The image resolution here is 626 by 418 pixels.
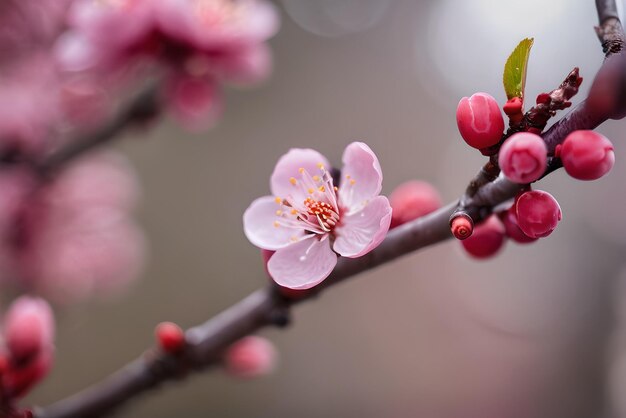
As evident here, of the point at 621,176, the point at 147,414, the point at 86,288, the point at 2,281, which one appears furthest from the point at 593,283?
the point at 2,281

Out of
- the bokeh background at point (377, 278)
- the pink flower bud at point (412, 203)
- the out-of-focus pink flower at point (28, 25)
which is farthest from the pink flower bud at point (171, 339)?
the bokeh background at point (377, 278)

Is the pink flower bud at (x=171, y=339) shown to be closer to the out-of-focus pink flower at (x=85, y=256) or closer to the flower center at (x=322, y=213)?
the flower center at (x=322, y=213)

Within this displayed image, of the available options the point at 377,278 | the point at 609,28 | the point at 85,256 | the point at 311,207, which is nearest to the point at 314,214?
the point at 311,207

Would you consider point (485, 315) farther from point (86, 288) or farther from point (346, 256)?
point (346, 256)

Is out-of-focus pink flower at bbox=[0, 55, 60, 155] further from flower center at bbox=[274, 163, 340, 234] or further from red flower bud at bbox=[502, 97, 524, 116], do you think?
red flower bud at bbox=[502, 97, 524, 116]

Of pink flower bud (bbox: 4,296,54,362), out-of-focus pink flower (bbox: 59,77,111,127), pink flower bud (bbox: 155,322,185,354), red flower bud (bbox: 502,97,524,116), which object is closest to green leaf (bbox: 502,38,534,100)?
red flower bud (bbox: 502,97,524,116)

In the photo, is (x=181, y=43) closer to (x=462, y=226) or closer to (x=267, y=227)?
(x=267, y=227)

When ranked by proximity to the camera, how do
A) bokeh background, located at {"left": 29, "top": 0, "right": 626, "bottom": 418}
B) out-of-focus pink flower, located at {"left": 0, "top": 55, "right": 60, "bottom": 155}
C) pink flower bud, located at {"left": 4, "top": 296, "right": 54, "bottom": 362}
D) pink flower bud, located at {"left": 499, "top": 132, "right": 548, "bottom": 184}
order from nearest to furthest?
pink flower bud, located at {"left": 499, "top": 132, "right": 548, "bottom": 184} → pink flower bud, located at {"left": 4, "top": 296, "right": 54, "bottom": 362} → out-of-focus pink flower, located at {"left": 0, "top": 55, "right": 60, "bottom": 155} → bokeh background, located at {"left": 29, "top": 0, "right": 626, "bottom": 418}
